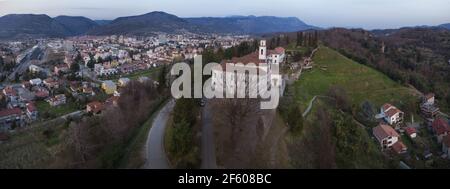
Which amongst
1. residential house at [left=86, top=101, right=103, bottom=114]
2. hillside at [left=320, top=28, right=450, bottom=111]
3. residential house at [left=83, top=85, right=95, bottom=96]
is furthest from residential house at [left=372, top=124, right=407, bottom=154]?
residential house at [left=83, top=85, right=95, bottom=96]

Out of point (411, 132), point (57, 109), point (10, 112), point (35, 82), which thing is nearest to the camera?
point (411, 132)

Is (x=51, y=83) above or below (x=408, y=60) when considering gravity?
below

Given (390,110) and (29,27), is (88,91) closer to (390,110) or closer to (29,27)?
(390,110)

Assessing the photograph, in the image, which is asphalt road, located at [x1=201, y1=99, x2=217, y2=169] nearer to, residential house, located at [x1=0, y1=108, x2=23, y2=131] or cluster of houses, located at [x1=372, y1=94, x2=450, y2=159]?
cluster of houses, located at [x1=372, y1=94, x2=450, y2=159]

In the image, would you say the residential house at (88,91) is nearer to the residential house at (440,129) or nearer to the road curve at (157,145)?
the road curve at (157,145)

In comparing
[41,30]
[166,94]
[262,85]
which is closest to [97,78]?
[166,94]

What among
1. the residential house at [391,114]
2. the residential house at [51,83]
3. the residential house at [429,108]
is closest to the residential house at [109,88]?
the residential house at [51,83]

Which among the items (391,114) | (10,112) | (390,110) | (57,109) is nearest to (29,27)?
→ (10,112)
